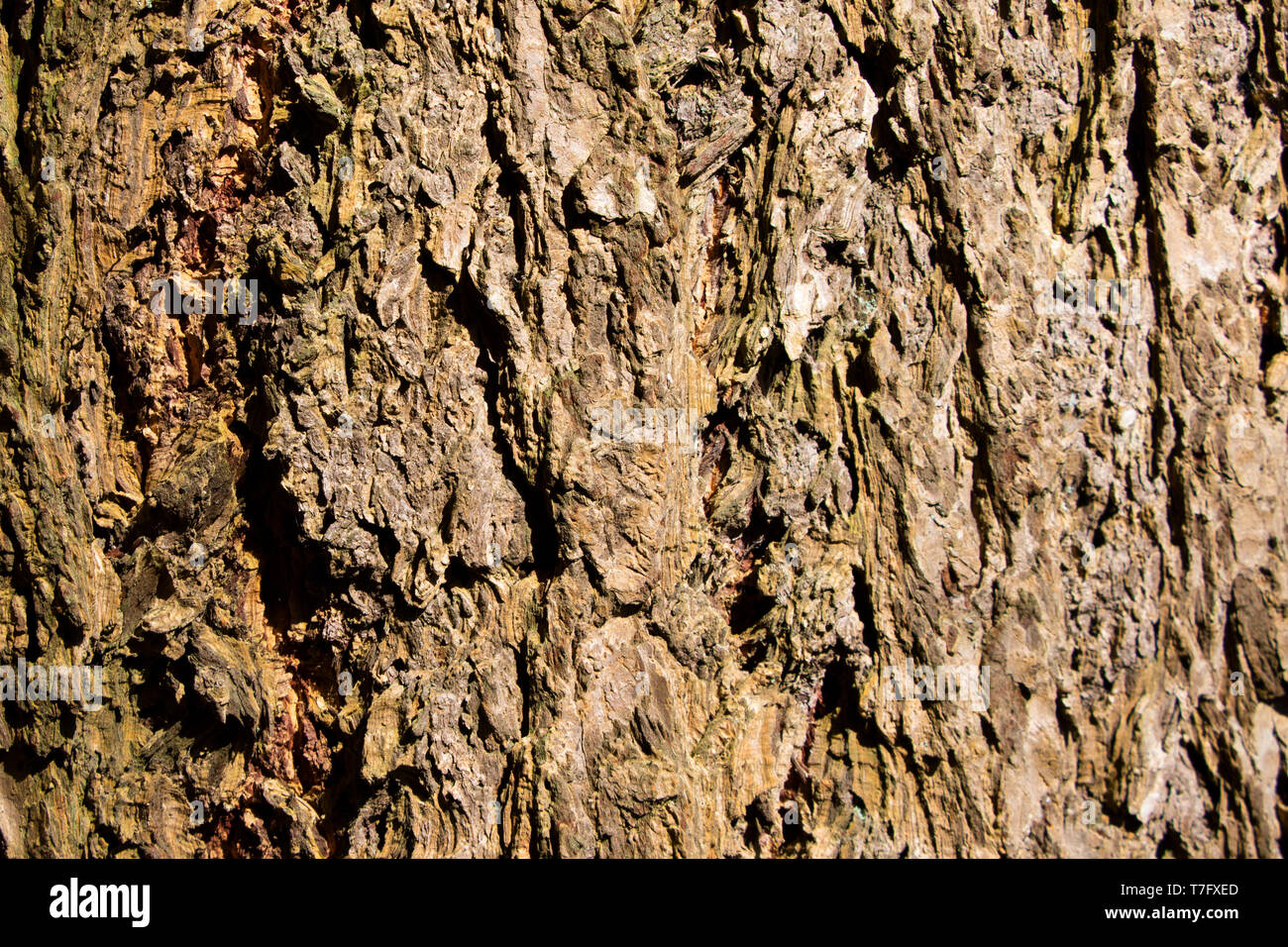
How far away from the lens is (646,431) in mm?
2318

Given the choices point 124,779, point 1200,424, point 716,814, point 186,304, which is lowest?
point 716,814

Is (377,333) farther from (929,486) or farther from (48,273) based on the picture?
(929,486)

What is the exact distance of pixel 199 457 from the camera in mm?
2416

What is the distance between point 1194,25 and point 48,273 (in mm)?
3528

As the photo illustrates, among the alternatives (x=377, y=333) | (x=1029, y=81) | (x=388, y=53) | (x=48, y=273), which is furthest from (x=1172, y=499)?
(x=48, y=273)

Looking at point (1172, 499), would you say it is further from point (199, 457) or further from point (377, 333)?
point (199, 457)

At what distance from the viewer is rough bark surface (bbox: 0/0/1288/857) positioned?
2.31 metres

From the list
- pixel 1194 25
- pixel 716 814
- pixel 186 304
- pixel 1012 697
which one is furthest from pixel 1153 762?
pixel 186 304

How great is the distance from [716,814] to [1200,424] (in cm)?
187

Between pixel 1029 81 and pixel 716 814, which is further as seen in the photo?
pixel 1029 81

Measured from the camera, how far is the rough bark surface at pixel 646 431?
7.58ft

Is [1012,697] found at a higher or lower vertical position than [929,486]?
lower

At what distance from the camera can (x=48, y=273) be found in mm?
2471

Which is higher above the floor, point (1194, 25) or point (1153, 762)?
point (1194, 25)
